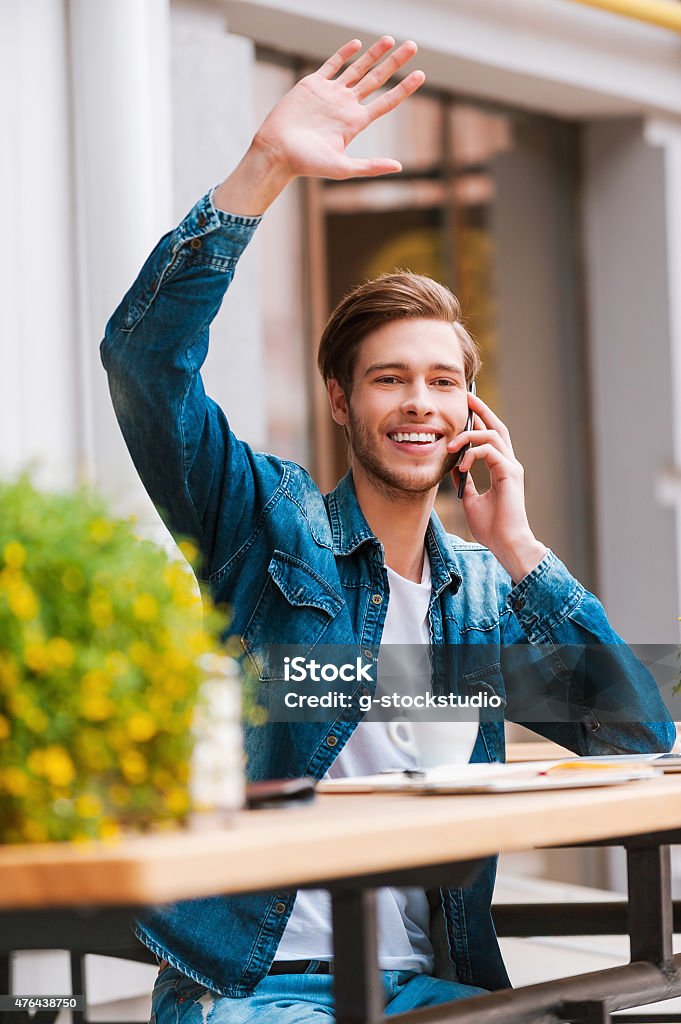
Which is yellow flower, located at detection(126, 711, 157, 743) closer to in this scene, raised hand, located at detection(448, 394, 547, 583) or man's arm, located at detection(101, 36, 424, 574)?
man's arm, located at detection(101, 36, 424, 574)

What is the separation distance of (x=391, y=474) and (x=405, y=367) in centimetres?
14

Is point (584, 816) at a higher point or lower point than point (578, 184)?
lower

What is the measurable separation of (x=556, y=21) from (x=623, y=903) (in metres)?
2.53

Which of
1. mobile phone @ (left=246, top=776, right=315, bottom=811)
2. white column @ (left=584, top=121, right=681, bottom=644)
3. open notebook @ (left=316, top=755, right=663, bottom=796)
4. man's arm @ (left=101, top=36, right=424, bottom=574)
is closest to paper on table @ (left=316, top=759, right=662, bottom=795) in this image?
open notebook @ (left=316, top=755, right=663, bottom=796)

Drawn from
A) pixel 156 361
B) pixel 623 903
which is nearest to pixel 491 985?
pixel 623 903

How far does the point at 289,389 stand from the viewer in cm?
378

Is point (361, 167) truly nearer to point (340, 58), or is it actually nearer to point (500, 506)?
point (340, 58)

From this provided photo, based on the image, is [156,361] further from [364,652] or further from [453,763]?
[453,763]

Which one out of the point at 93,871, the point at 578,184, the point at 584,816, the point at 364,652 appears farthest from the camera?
the point at 578,184

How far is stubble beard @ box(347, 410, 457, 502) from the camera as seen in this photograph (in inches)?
68.1

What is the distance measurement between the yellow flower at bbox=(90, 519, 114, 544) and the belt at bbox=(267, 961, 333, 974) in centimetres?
71

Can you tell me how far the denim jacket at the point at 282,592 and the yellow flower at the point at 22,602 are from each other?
59 cm

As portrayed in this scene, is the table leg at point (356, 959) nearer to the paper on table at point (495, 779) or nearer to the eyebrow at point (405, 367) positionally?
the paper on table at point (495, 779)

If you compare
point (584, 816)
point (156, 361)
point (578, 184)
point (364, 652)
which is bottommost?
point (584, 816)
